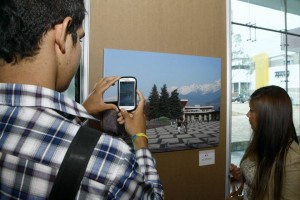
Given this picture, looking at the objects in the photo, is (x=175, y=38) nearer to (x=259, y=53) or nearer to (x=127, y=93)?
(x=127, y=93)

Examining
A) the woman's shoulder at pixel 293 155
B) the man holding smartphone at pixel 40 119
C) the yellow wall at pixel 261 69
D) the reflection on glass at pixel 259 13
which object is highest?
the reflection on glass at pixel 259 13

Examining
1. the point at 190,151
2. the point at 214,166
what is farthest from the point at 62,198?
the point at 214,166

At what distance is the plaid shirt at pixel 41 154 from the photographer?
0.54m

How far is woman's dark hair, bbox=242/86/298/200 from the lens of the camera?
4.25 feet

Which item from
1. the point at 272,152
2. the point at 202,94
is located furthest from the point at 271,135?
the point at 202,94

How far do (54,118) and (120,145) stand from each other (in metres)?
0.15

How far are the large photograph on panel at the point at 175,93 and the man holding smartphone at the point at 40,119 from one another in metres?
0.74

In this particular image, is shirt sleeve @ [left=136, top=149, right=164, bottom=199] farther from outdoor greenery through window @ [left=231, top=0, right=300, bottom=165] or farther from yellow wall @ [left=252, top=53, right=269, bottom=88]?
yellow wall @ [left=252, top=53, right=269, bottom=88]

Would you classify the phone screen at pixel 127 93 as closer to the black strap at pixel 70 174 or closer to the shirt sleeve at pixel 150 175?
the shirt sleeve at pixel 150 175

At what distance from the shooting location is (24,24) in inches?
22.4

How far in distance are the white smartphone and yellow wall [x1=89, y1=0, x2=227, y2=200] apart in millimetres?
257

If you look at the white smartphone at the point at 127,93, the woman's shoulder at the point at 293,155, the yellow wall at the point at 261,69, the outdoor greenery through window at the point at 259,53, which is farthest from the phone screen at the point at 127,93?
the yellow wall at the point at 261,69

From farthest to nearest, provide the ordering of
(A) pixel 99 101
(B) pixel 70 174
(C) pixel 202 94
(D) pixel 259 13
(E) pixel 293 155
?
(D) pixel 259 13
(C) pixel 202 94
(E) pixel 293 155
(A) pixel 99 101
(B) pixel 70 174

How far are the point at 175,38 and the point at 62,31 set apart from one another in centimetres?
108
